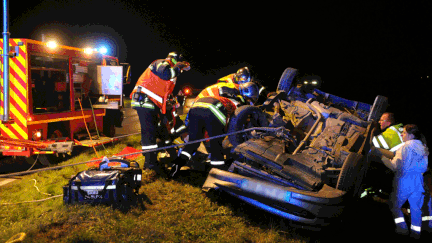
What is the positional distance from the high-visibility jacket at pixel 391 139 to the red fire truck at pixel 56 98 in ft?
16.9

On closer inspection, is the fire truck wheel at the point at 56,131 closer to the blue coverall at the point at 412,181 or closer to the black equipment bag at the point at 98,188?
the black equipment bag at the point at 98,188

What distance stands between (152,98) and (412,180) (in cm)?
390

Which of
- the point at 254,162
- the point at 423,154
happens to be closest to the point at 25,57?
the point at 254,162

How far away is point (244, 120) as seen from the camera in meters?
4.17

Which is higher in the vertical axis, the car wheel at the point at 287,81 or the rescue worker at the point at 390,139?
the car wheel at the point at 287,81

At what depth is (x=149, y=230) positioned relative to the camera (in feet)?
9.30

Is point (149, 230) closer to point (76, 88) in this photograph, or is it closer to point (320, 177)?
point (320, 177)

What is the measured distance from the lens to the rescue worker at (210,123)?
4074mm

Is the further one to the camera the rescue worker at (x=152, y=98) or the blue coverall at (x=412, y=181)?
the rescue worker at (x=152, y=98)

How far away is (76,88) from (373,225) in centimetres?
637

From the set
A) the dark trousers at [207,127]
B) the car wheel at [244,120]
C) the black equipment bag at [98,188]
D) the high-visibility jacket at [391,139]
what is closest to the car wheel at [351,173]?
the high-visibility jacket at [391,139]

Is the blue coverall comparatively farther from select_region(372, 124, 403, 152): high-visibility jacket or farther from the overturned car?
select_region(372, 124, 403, 152): high-visibility jacket

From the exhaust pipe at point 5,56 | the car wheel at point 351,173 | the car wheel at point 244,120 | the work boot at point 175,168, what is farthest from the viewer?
the work boot at point 175,168

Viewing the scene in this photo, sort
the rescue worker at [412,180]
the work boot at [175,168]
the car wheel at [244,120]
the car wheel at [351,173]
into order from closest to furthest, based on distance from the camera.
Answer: the car wheel at [351,173] < the rescue worker at [412,180] < the car wheel at [244,120] < the work boot at [175,168]
